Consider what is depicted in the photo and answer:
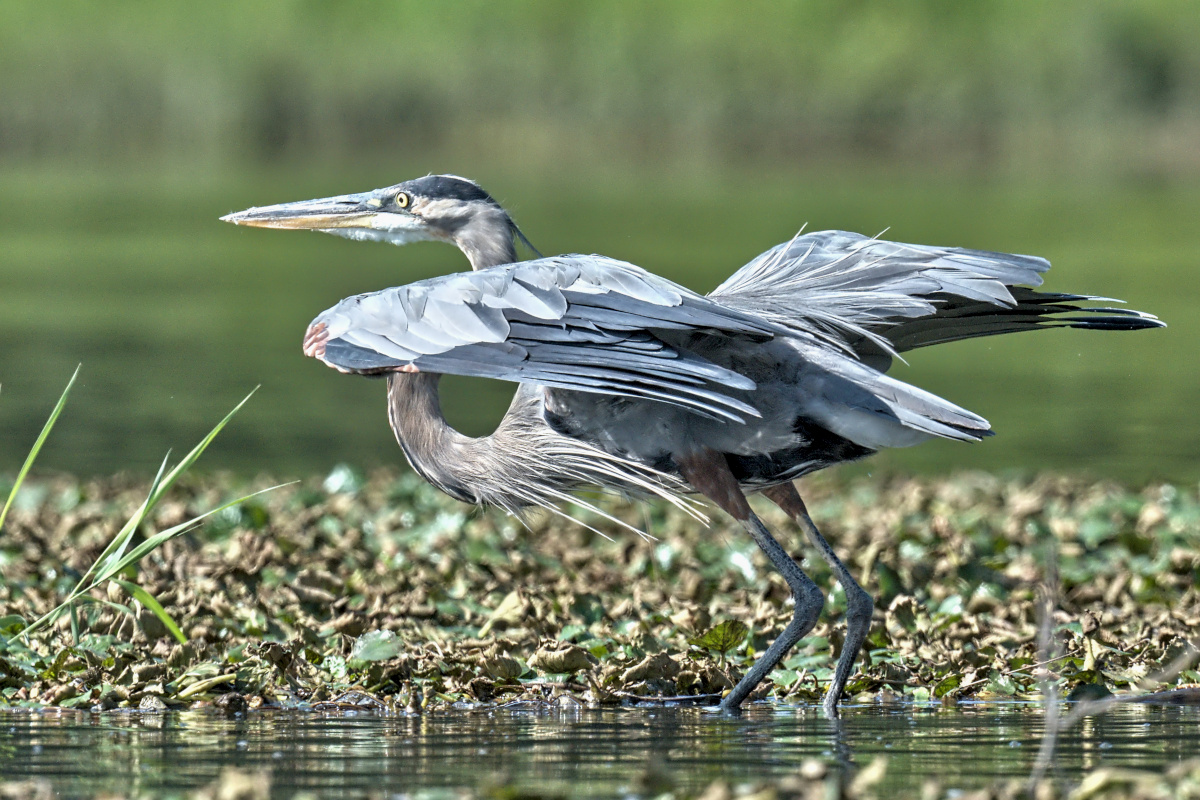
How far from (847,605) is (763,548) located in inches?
14.0

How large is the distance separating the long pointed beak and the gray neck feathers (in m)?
0.42

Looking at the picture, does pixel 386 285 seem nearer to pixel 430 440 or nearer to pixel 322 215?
pixel 322 215

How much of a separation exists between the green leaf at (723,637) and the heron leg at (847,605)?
0.36 metres

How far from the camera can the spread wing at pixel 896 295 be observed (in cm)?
585

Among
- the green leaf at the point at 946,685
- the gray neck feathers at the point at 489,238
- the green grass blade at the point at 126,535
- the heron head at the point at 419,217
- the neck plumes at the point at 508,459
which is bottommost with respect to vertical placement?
the green leaf at the point at 946,685

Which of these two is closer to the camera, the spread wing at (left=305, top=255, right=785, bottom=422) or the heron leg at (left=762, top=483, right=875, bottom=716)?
the spread wing at (left=305, top=255, right=785, bottom=422)

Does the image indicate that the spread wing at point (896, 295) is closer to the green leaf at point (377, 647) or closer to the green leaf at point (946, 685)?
the green leaf at point (946, 685)

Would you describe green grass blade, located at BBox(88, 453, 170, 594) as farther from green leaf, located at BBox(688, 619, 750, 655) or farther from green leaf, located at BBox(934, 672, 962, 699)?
green leaf, located at BBox(934, 672, 962, 699)

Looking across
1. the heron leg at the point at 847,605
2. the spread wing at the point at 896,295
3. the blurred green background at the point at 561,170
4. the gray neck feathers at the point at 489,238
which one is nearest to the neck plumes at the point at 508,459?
the heron leg at the point at 847,605

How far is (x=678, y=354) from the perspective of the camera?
17.5 feet

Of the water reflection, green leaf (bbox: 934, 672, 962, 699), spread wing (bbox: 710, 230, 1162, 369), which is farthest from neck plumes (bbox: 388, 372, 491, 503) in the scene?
green leaf (bbox: 934, 672, 962, 699)

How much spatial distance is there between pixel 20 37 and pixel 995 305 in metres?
57.9

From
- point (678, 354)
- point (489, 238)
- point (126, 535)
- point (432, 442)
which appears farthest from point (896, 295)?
point (126, 535)

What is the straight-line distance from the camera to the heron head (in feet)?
21.2
